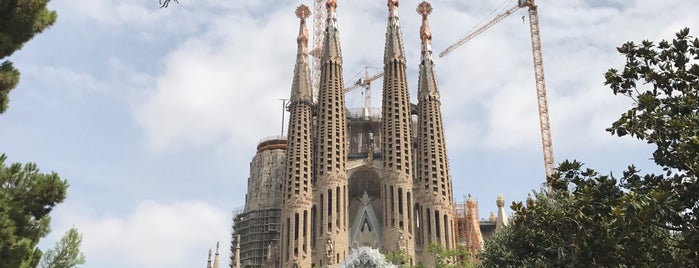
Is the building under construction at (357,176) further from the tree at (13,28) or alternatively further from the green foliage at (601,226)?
the tree at (13,28)

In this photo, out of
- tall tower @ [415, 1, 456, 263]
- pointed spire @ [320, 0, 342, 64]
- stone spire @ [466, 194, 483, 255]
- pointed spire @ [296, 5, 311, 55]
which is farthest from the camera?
stone spire @ [466, 194, 483, 255]

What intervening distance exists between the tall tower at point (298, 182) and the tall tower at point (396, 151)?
541cm

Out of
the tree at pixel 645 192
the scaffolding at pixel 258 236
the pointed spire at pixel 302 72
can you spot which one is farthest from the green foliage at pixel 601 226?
the scaffolding at pixel 258 236

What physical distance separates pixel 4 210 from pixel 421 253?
4194 cm

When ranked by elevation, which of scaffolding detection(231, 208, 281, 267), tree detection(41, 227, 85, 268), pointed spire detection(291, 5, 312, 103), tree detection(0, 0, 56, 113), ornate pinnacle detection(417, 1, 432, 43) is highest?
ornate pinnacle detection(417, 1, 432, 43)

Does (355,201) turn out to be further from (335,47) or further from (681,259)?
(681,259)

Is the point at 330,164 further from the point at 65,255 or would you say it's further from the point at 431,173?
the point at 65,255

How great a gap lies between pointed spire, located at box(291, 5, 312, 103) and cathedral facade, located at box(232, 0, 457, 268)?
0.09 meters

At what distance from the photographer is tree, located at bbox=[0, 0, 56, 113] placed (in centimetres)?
1054

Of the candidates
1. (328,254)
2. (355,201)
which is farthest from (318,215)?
(355,201)

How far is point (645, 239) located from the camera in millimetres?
11391

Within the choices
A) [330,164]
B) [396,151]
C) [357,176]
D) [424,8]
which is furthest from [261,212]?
[424,8]

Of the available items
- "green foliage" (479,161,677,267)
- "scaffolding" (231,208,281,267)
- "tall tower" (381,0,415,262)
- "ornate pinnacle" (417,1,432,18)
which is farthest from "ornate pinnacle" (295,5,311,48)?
"green foliage" (479,161,677,267)

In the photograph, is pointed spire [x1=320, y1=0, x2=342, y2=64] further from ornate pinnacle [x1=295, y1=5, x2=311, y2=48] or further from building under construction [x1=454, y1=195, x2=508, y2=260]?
building under construction [x1=454, y1=195, x2=508, y2=260]
